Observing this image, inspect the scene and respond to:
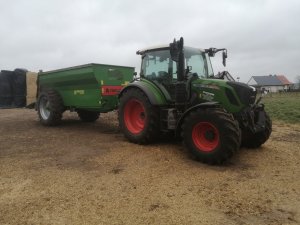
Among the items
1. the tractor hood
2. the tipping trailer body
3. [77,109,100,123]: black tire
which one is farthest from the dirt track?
[77,109,100,123]: black tire

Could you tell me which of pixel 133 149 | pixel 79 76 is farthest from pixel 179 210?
pixel 79 76

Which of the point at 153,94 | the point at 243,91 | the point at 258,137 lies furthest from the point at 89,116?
the point at 243,91

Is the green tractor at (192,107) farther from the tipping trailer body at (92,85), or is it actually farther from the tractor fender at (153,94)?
the tipping trailer body at (92,85)

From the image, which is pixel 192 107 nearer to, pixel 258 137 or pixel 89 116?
pixel 258 137

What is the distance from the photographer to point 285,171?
6359 millimetres

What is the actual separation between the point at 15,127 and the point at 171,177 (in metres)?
7.00

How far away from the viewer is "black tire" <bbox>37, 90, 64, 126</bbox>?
36.5 feet

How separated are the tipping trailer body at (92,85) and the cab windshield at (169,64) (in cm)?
158

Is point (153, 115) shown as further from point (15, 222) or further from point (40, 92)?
point (40, 92)

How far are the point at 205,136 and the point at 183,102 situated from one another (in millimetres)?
1098

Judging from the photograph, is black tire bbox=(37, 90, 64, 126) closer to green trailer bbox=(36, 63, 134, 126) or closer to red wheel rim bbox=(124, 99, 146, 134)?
green trailer bbox=(36, 63, 134, 126)

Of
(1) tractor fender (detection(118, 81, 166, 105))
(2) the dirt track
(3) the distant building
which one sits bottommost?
(2) the dirt track

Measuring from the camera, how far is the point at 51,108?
1111 centimetres

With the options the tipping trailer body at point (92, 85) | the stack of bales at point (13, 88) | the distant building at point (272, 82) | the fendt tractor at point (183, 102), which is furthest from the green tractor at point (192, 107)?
the distant building at point (272, 82)
